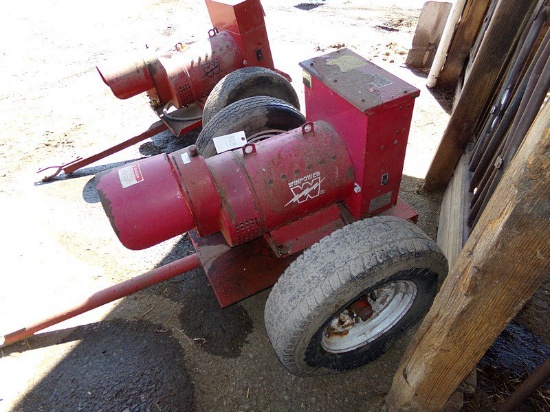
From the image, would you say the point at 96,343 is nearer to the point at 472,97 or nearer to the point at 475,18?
the point at 472,97

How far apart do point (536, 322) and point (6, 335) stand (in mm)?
3337

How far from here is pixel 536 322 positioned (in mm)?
2180

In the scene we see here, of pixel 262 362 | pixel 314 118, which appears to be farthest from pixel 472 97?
pixel 262 362

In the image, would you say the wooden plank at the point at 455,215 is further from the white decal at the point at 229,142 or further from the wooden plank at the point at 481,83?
the white decal at the point at 229,142

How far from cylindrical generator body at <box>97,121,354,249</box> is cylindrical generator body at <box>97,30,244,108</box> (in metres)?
1.94

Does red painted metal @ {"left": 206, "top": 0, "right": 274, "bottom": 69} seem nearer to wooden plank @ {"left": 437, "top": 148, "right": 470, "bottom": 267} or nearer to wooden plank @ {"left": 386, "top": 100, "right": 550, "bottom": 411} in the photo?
wooden plank @ {"left": 437, "top": 148, "right": 470, "bottom": 267}

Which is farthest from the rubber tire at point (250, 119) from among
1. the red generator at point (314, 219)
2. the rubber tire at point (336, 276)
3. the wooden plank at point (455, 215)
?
the wooden plank at point (455, 215)

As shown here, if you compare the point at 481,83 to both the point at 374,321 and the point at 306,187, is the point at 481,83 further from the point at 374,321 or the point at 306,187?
the point at 374,321

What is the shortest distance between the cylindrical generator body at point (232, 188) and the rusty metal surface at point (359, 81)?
0.26m

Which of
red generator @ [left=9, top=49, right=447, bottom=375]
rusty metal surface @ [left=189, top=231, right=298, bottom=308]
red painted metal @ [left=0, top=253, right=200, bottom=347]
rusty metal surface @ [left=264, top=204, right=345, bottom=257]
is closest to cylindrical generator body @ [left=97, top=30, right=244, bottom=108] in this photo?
red generator @ [left=9, top=49, right=447, bottom=375]

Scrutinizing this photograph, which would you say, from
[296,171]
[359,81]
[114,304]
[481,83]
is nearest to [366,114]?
[359,81]

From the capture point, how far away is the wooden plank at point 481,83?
2.28 meters

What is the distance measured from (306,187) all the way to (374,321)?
0.88 meters

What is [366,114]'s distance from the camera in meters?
1.76
